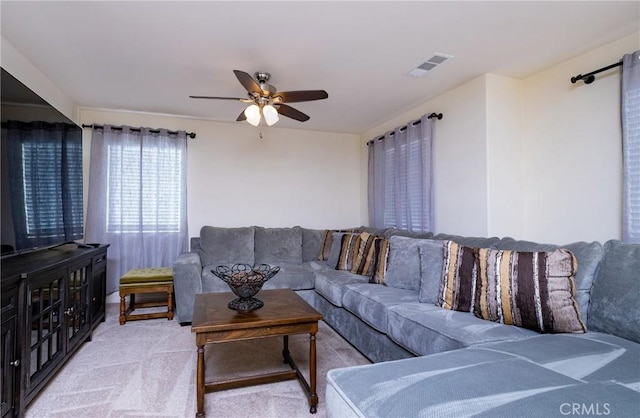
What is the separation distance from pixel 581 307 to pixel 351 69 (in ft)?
7.71

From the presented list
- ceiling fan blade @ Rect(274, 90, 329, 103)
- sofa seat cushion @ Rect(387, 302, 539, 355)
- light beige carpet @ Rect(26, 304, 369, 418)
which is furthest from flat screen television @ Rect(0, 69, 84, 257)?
sofa seat cushion @ Rect(387, 302, 539, 355)

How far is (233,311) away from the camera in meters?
1.95

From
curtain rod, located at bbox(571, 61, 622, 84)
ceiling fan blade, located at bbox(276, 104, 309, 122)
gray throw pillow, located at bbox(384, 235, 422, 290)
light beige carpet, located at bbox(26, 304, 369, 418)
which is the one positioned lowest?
light beige carpet, located at bbox(26, 304, 369, 418)

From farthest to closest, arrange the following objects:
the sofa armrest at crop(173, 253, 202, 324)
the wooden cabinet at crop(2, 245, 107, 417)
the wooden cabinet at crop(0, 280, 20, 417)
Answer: the sofa armrest at crop(173, 253, 202, 324), the wooden cabinet at crop(2, 245, 107, 417), the wooden cabinet at crop(0, 280, 20, 417)

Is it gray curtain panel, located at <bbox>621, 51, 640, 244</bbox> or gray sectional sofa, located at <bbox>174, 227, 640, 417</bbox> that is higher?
gray curtain panel, located at <bbox>621, 51, 640, 244</bbox>

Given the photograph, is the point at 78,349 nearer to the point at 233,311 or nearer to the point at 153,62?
the point at 233,311

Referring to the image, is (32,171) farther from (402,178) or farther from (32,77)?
(402,178)

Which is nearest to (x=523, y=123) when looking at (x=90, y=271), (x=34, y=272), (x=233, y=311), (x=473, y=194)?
(x=473, y=194)

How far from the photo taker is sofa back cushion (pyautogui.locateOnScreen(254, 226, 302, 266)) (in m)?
4.11

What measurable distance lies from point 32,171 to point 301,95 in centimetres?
189

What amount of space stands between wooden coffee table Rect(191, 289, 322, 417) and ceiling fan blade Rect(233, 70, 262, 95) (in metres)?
1.51

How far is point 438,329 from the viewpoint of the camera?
182cm

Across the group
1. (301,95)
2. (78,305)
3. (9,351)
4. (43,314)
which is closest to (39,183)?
(43,314)

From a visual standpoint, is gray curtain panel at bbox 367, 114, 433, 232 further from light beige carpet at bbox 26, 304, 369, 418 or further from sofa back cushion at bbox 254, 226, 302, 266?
light beige carpet at bbox 26, 304, 369, 418
